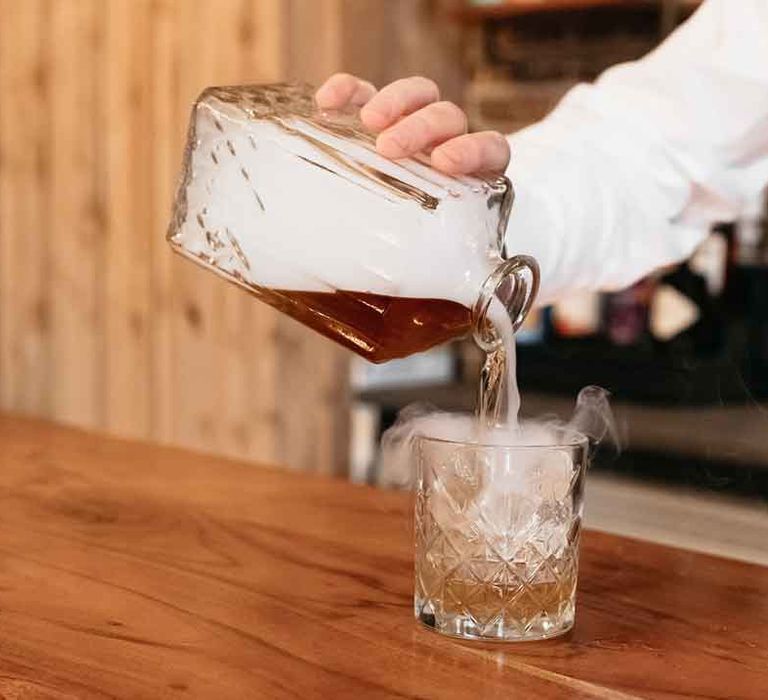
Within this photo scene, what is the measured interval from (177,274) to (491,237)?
82.3 inches

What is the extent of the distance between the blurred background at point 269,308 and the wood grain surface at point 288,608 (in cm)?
140

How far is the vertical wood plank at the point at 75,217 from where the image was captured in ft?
9.93

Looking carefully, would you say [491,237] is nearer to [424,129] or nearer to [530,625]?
[424,129]

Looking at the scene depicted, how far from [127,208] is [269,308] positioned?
42 cm

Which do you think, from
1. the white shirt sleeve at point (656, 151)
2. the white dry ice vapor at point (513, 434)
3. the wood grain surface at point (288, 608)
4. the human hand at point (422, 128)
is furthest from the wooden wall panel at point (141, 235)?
the white dry ice vapor at point (513, 434)

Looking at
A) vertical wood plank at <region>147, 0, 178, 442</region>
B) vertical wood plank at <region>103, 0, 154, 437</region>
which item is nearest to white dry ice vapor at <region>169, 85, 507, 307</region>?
vertical wood plank at <region>147, 0, 178, 442</region>

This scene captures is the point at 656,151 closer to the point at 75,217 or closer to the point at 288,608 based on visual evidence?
the point at 288,608

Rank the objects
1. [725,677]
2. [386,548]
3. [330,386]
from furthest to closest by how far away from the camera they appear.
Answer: [330,386], [386,548], [725,677]

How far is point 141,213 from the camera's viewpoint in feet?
9.68

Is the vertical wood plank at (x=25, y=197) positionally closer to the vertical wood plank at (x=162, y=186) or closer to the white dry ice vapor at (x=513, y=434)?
the vertical wood plank at (x=162, y=186)

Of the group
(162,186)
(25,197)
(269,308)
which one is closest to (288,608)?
(269,308)

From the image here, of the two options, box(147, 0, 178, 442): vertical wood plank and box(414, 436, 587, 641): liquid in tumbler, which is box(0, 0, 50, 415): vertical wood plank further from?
box(414, 436, 587, 641): liquid in tumbler

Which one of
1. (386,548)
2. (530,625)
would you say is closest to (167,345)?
(386,548)

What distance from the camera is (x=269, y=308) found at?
2.81 metres
